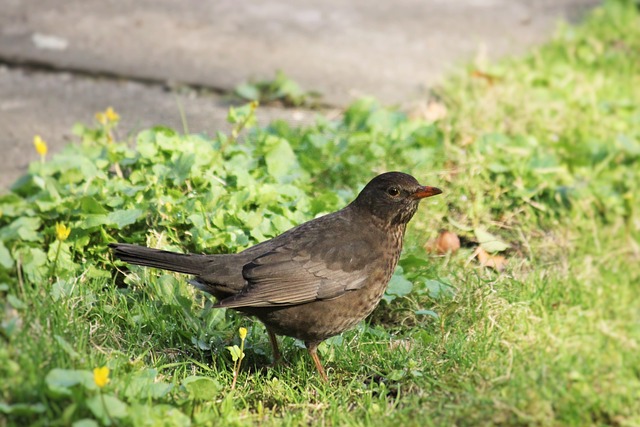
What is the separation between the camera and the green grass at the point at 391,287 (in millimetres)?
3689

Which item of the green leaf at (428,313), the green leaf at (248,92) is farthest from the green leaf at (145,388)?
the green leaf at (248,92)

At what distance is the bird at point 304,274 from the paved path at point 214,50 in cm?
228

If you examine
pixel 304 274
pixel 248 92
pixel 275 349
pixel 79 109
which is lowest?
pixel 275 349

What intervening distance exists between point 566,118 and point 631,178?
83 cm

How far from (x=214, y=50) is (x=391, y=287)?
3.86 metres

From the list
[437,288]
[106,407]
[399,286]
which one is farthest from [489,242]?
[106,407]

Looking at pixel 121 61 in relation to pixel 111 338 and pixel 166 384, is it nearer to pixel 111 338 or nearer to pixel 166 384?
pixel 111 338

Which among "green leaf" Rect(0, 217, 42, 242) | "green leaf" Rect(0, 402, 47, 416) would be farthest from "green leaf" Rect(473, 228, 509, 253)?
"green leaf" Rect(0, 402, 47, 416)

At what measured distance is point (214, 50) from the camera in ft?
26.9

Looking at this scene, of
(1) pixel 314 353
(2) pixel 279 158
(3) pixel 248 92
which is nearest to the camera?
(1) pixel 314 353

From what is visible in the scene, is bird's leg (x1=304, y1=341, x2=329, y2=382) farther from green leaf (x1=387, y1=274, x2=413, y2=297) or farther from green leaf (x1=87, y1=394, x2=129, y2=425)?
green leaf (x1=87, y1=394, x2=129, y2=425)

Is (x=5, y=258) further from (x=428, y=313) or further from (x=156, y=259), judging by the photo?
(x=428, y=313)

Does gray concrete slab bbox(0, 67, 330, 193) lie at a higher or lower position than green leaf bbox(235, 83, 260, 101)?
lower

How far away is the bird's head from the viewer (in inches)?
191
